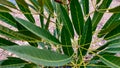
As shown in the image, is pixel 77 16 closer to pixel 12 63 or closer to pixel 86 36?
pixel 86 36

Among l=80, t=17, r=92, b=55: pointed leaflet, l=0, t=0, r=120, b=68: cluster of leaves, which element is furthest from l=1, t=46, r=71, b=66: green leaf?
l=80, t=17, r=92, b=55: pointed leaflet

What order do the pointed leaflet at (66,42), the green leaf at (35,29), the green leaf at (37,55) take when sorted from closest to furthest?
1. the green leaf at (37,55)
2. the green leaf at (35,29)
3. the pointed leaflet at (66,42)

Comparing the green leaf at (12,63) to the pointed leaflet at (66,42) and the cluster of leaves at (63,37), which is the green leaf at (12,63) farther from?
the pointed leaflet at (66,42)

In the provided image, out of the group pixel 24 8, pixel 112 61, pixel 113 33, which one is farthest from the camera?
pixel 24 8

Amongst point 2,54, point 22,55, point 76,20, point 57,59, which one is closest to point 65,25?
point 76,20

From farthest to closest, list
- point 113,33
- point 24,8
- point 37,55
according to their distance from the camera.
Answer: point 24,8
point 113,33
point 37,55

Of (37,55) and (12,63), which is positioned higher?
(37,55)

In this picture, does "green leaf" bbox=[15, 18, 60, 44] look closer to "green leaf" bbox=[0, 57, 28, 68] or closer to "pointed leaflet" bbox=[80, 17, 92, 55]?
"pointed leaflet" bbox=[80, 17, 92, 55]

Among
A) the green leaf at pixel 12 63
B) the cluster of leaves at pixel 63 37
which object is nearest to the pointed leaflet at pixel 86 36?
the cluster of leaves at pixel 63 37

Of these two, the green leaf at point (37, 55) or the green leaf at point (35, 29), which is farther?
the green leaf at point (35, 29)

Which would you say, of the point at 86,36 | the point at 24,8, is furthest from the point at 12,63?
the point at 86,36
